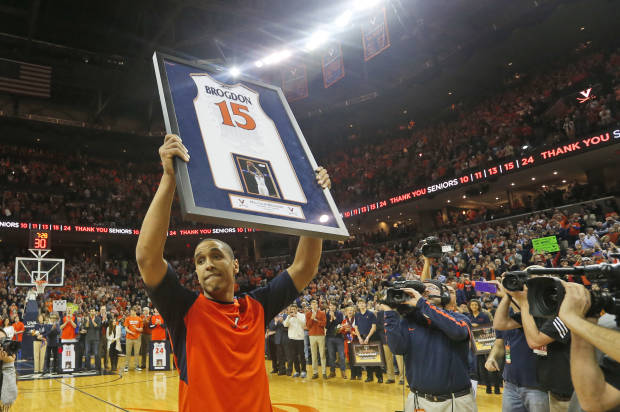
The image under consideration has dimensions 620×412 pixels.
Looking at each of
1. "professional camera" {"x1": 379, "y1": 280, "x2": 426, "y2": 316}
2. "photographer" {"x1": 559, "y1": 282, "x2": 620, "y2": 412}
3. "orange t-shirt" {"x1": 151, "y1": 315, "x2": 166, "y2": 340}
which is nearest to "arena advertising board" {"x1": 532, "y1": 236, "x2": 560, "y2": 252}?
"professional camera" {"x1": 379, "y1": 280, "x2": 426, "y2": 316}

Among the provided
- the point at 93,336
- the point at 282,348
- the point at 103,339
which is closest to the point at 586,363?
the point at 282,348

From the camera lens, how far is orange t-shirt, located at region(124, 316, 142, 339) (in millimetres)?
13141

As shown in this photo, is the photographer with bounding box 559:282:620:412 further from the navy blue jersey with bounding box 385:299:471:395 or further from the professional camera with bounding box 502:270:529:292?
the navy blue jersey with bounding box 385:299:471:395

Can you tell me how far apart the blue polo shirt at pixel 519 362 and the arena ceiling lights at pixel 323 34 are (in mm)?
15354

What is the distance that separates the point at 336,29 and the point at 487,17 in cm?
667

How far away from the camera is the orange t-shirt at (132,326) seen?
13.1 m

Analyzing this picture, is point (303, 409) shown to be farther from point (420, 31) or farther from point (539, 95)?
point (539, 95)

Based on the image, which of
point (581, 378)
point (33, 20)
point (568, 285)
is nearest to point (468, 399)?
point (581, 378)

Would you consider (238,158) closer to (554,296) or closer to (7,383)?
(554,296)

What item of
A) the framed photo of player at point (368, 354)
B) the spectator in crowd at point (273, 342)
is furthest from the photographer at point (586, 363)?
the spectator in crowd at point (273, 342)

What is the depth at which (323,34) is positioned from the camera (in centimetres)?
1889

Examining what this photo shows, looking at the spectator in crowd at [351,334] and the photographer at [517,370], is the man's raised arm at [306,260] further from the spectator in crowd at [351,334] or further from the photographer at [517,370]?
the spectator in crowd at [351,334]

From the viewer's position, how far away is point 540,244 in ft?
40.2

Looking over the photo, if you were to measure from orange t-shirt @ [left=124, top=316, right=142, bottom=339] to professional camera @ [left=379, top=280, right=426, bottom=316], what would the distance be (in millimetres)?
11502
